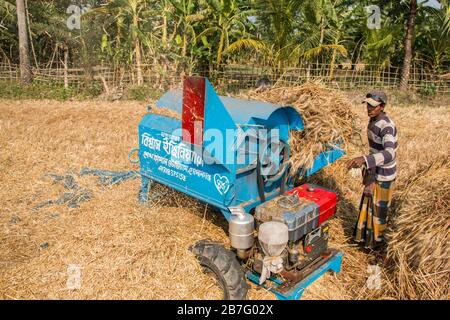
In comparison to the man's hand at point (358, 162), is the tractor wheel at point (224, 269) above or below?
below

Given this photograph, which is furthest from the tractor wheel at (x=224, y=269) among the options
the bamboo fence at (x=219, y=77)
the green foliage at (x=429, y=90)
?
the green foliage at (x=429, y=90)

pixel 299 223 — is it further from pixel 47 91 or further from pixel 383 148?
pixel 47 91

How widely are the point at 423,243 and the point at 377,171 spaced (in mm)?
981

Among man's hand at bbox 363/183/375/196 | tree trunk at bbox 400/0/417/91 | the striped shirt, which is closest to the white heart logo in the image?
the striped shirt

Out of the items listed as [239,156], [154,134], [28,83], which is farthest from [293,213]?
[28,83]

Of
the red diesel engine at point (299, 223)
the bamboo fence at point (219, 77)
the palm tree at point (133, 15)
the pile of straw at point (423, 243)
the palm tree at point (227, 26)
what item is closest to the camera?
the pile of straw at point (423, 243)

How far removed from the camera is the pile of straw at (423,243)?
324 centimetres

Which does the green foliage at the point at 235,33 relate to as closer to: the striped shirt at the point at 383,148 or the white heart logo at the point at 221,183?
the striped shirt at the point at 383,148

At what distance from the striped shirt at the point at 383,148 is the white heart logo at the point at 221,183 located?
1.51m

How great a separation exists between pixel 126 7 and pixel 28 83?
4.98 meters

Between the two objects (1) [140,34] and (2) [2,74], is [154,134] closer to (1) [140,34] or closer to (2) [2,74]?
(1) [140,34]

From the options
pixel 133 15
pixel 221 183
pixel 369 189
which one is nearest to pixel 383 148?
pixel 369 189

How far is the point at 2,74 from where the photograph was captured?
1516cm

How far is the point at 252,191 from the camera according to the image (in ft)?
13.0
